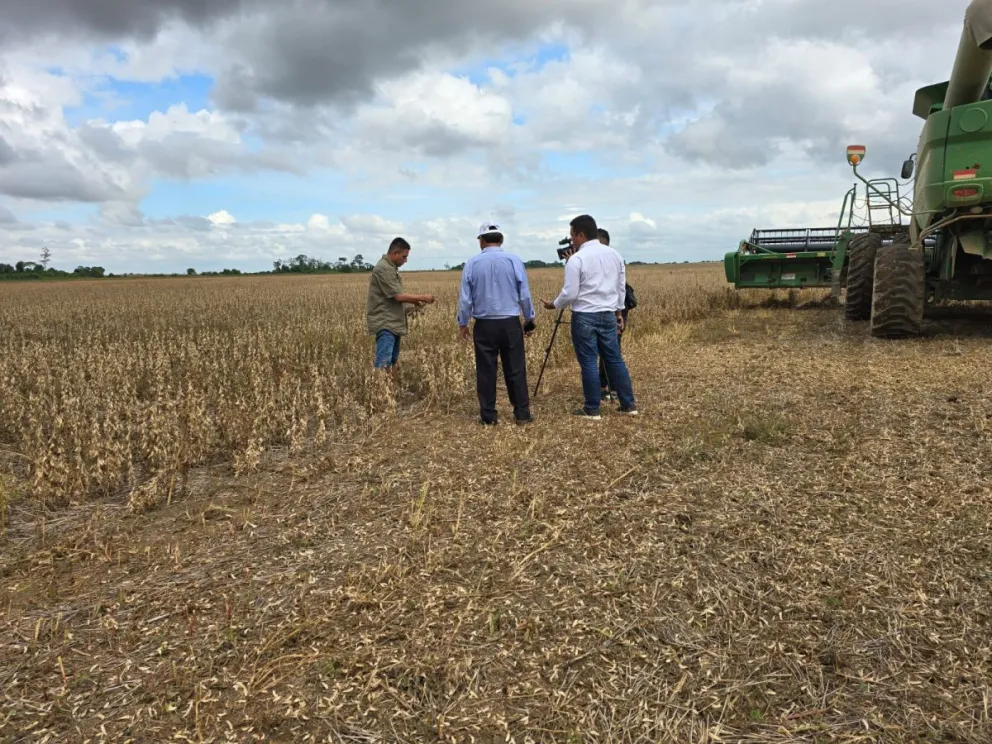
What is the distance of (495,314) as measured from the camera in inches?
230

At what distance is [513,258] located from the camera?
5.89 meters

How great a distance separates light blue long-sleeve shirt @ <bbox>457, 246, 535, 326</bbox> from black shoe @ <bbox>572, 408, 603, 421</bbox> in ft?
3.48

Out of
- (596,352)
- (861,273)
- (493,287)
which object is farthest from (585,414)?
(861,273)

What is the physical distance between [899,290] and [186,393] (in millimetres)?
8905

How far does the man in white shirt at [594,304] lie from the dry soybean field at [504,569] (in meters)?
0.34

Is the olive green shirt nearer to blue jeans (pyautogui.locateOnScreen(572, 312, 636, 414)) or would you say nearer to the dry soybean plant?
the dry soybean plant

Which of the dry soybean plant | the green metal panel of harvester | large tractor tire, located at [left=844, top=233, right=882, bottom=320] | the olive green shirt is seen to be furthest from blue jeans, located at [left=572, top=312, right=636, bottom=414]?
large tractor tire, located at [left=844, top=233, right=882, bottom=320]

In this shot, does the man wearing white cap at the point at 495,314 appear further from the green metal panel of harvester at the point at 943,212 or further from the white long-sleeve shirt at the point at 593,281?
the green metal panel of harvester at the point at 943,212

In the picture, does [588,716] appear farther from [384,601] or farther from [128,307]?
[128,307]

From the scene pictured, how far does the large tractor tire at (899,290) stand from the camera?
8.61 metres

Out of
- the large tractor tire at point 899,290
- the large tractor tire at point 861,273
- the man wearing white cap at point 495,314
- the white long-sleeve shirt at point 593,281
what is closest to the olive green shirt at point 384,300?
the man wearing white cap at point 495,314

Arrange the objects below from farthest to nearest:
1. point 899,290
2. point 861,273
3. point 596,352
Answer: point 861,273, point 899,290, point 596,352

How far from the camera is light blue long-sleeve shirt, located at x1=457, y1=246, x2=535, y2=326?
582cm

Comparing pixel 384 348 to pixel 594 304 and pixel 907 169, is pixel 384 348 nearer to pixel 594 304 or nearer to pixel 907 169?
pixel 594 304
